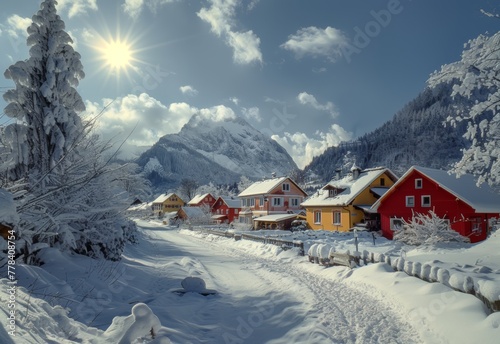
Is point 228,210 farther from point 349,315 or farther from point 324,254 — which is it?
point 349,315

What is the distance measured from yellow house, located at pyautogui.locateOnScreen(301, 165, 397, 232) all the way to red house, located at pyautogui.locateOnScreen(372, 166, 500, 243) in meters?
3.60

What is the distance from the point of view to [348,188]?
127 feet

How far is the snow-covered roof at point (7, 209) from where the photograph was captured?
11.3 feet

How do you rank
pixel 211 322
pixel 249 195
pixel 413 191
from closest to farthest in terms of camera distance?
pixel 211 322, pixel 413 191, pixel 249 195

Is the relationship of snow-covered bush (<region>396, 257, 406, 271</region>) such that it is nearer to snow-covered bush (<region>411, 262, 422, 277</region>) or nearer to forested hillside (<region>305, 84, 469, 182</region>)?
snow-covered bush (<region>411, 262, 422, 277</region>)

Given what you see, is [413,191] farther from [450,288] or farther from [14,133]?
[14,133]

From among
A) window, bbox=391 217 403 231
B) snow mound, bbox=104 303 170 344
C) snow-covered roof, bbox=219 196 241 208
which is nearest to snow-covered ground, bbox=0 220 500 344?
snow mound, bbox=104 303 170 344

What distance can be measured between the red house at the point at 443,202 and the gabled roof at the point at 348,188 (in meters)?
4.61

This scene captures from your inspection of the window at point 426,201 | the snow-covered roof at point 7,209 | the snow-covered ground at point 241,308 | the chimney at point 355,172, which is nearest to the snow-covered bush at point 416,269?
the snow-covered ground at point 241,308

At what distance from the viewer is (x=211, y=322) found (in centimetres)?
772

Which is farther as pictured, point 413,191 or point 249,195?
point 249,195

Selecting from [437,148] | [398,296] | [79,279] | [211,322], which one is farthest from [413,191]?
[437,148]

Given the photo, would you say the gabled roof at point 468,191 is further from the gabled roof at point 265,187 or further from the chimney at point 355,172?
the gabled roof at point 265,187

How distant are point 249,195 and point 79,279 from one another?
147 feet
